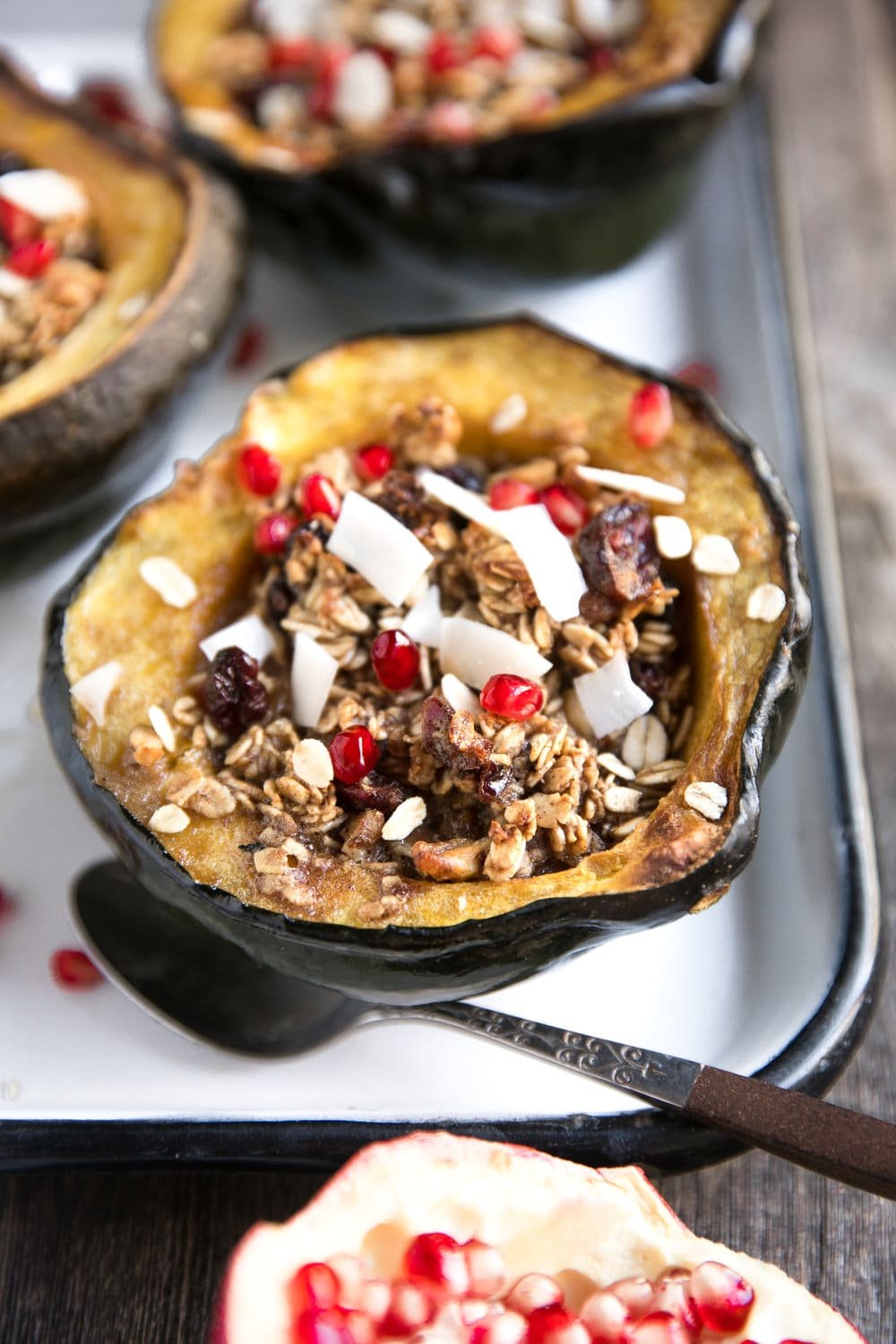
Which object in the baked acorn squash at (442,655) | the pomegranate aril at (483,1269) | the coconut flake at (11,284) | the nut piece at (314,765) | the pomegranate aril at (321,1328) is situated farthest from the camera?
the coconut flake at (11,284)

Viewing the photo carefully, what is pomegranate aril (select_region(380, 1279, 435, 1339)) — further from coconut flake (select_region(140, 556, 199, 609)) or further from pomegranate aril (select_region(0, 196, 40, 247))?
pomegranate aril (select_region(0, 196, 40, 247))

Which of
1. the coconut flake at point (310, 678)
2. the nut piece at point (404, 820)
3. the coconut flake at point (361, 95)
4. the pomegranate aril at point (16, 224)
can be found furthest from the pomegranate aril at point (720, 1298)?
the coconut flake at point (361, 95)

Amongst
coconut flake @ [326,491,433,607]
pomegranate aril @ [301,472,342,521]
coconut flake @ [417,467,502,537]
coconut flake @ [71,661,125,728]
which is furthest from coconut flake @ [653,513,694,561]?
coconut flake @ [71,661,125,728]

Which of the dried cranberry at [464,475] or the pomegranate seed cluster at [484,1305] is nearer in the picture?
the pomegranate seed cluster at [484,1305]

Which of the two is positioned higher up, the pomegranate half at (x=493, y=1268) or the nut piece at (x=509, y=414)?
the nut piece at (x=509, y=414)

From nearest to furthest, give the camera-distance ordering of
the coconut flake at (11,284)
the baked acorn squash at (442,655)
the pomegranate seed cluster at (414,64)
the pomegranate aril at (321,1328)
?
the pomegranate aril at (321,1328), the baked acorn squash at (442,655), the coconut flake at (11,284), the pomegranate seed cluster at (414,64)

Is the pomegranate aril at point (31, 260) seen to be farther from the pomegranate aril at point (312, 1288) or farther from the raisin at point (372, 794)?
the pomegranate aril at point (312, 1288)

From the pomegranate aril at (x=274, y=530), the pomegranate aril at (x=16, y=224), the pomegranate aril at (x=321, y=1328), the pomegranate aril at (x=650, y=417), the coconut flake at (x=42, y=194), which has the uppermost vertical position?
the coconut flake at (x=42, y=194)
